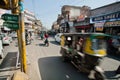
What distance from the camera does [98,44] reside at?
6570 millimetres

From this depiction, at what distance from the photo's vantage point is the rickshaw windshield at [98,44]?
6.44 meters

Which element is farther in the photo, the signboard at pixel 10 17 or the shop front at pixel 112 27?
the shop front at pixel 112 27

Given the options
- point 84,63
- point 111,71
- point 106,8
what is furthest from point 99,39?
point 106,8

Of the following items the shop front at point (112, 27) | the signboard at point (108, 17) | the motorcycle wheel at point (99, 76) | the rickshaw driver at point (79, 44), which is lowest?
the motorcycle wheel at point (99, 76)

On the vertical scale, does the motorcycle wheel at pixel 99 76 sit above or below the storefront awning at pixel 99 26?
below

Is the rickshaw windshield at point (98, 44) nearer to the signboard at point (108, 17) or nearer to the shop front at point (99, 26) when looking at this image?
the signboard at point (108, 17)

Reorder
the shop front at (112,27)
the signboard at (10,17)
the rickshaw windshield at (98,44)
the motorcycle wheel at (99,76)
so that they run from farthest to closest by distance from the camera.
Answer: the shop front at (112,27) < the signboard at (10,17) < the rickshaw windshield at (98,44) < the motorcycle wheel at (99,76)

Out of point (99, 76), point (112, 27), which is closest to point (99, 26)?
point (112, 27)

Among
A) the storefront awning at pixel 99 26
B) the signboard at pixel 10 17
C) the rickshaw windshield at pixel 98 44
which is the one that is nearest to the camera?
the rickshaw windshield at pixel 98 44

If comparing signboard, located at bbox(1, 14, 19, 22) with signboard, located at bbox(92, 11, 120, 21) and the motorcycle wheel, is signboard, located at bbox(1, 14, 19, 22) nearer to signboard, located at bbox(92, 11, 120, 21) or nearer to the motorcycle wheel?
the motorcycle wheel

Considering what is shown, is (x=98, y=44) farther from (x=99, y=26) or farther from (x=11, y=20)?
(x=99, y=26)

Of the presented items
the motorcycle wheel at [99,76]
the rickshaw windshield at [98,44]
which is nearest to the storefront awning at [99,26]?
the rickshaw windshield at [98,44]

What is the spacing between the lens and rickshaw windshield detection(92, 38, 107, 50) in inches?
253

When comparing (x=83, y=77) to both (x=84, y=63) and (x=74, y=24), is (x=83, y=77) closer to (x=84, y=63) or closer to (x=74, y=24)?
(x=84, y=63)
